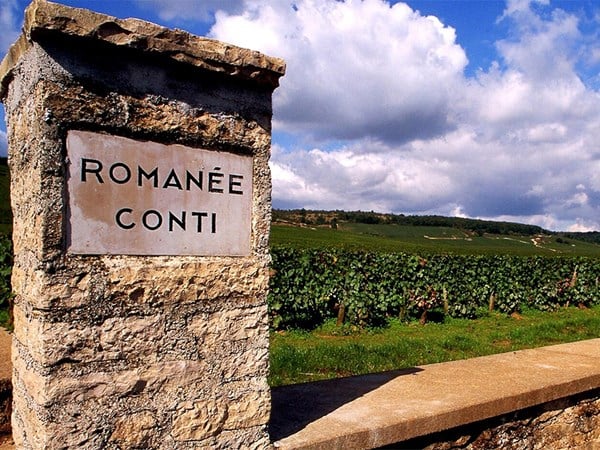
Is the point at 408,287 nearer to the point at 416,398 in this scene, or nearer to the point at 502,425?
the point at 502,425

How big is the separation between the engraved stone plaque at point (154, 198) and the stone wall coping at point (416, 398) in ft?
3.15

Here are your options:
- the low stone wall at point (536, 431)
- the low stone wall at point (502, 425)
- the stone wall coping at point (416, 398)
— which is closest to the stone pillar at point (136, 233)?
the stone wall coping at point (416, 398)

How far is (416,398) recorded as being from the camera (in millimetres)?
3100

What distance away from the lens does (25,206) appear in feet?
6.78

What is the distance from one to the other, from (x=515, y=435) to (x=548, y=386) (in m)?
0.35

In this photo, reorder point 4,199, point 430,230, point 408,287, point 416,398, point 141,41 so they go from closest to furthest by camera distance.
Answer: point 141,41 → point 416,398 → point 408,287 → point 4,199 → point 430,230

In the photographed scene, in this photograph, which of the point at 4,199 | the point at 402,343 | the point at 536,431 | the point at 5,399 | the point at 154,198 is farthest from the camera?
the point at 4,199

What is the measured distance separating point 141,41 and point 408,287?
1149 cm

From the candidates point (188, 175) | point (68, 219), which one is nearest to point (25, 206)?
point (68, 219)

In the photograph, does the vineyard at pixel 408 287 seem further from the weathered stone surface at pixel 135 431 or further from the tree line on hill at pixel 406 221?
Answer: the tree line on hill at pixel 406 221

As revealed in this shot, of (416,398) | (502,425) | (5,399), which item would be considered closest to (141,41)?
(5,399)

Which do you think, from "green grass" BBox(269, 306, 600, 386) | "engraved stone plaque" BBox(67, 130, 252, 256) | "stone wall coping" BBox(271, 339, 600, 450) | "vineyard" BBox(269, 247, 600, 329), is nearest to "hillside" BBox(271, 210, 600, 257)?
"vineyard" BBox(269, 247, 600, 329)

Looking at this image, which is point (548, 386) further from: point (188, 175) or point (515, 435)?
point (188, 175)

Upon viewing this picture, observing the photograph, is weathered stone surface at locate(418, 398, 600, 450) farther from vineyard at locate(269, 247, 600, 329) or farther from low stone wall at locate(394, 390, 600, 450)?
vineyard at locate(269, 247, 600, 329)
